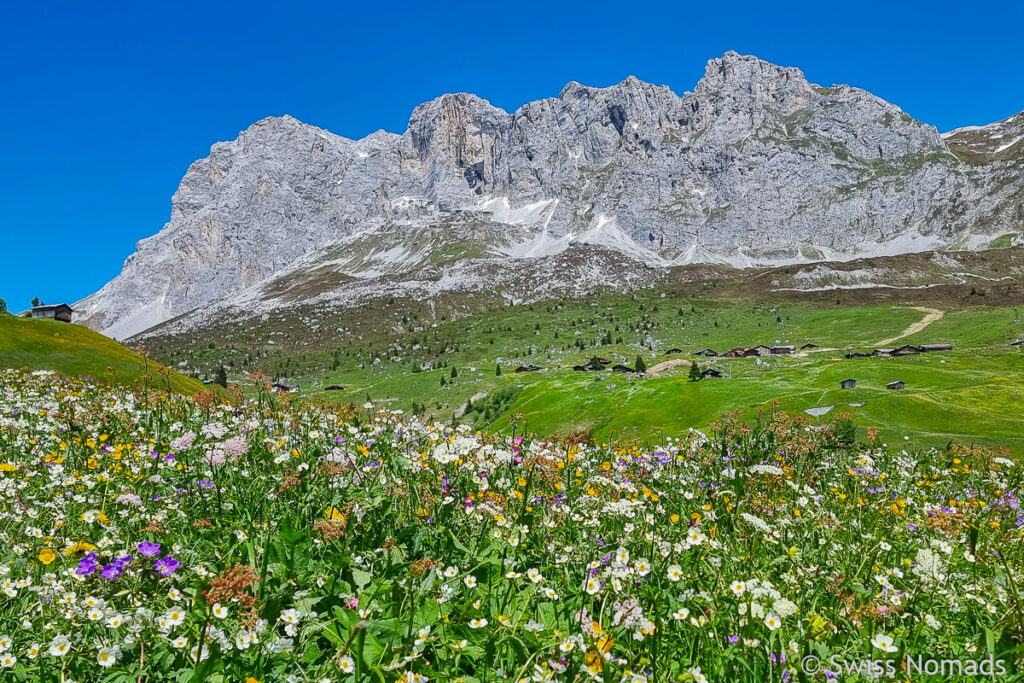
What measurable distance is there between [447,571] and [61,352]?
51730 mm

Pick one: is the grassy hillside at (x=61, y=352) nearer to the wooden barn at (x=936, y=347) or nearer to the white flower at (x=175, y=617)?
the white flower at (x=175, y=617)

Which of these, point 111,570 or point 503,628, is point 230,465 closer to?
point 111,570

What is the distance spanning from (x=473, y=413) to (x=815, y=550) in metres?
76.8

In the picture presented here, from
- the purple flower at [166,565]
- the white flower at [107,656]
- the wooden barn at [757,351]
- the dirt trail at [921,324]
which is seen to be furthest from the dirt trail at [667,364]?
the white flower at [107,656]

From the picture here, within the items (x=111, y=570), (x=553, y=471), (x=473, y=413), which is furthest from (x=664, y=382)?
(x=111, y=570)

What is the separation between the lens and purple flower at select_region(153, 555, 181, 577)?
A: 367 centimetres

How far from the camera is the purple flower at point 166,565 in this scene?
3.67 metres

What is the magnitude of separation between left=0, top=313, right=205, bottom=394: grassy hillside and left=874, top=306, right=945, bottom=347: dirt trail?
14082 cm

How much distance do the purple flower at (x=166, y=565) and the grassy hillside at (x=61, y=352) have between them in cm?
3738

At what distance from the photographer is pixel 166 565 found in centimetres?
382

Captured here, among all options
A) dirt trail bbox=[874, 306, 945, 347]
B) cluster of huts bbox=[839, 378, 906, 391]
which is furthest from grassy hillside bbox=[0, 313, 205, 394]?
dirt trail bbox=[874, 306, 945, 347]

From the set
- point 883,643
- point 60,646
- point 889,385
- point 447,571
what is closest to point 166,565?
point 60,646

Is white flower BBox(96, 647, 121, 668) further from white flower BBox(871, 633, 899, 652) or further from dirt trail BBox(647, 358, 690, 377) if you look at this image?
dirt trail BBox(647, 358, 690, 377)

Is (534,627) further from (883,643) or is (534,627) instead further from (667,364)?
(667,364)
